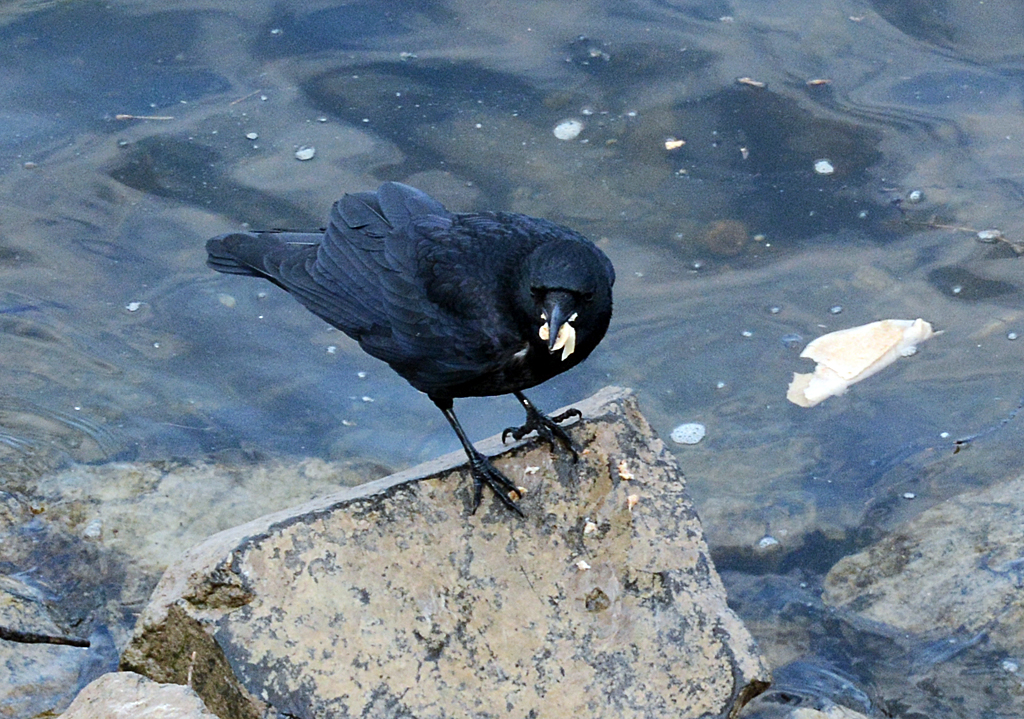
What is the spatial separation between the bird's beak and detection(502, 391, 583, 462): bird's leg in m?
0.60

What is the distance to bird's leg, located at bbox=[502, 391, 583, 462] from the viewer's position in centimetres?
411

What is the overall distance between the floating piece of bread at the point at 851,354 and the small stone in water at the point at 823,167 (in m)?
1.27

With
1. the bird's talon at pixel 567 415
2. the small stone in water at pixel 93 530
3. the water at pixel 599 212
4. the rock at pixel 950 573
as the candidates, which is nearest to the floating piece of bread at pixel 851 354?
the water at pixel 599 212

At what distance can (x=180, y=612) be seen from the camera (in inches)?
135

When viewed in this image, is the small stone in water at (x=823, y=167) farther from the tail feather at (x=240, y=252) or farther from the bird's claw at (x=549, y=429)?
the tail feather at (x=240, y=252)

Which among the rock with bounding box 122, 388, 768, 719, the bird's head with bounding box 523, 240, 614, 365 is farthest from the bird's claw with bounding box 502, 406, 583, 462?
the bird's head with bounding box 523, 240, 614, 365

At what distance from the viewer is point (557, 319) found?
11.5 ft

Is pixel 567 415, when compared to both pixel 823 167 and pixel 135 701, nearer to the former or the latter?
pixel 135 701

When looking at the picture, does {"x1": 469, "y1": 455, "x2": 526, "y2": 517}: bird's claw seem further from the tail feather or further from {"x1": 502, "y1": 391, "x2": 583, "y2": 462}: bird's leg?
the tail feather

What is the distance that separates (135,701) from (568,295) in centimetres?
170

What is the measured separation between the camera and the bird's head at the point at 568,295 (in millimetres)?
3514

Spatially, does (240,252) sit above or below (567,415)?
above

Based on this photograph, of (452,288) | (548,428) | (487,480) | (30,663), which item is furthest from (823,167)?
(30,663)

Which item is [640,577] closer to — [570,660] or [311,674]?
[570,660]
